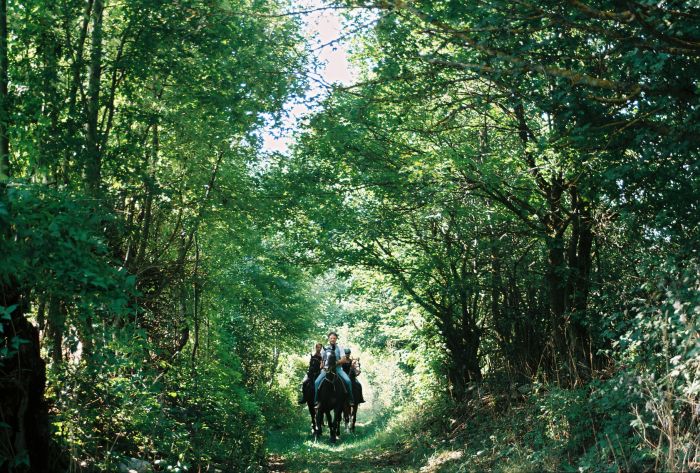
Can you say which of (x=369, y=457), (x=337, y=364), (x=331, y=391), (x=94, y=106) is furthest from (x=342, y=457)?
(x=94, y=106)

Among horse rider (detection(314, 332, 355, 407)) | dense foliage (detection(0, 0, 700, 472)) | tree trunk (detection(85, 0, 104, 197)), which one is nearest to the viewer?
dense foliage (detection(0, 0, 700, 472))

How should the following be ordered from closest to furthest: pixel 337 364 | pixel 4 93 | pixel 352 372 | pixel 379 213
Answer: pixel 4 93 → pixel 379 213 → pixel 337 364 → pixel 352 372

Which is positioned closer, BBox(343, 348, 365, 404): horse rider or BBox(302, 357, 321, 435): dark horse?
BBox(302, 357, 321, 435): dark horse

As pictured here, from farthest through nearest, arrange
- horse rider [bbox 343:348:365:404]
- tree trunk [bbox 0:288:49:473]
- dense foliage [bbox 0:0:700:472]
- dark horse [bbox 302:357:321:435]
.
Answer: horse rider [bbox 343:348:365:404] < dark horse [bbox 302:357:321:435] < dense foliage [bbox 0:0:700:472] < tree trunk [bbox 0:288:49:473]

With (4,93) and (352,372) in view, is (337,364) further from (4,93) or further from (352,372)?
(4,93)

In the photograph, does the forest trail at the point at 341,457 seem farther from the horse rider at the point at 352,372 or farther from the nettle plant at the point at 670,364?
the nettle plant at the point at 670,364

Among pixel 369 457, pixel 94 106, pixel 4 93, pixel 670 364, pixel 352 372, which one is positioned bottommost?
pixel 369 457

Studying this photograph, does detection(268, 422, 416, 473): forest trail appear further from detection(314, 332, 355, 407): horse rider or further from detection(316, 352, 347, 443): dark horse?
detection(314, 332, 355, 407): horse rider

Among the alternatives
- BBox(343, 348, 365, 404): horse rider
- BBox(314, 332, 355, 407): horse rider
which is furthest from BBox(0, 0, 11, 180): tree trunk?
BBox(343, 348, 365, 404): horse rider

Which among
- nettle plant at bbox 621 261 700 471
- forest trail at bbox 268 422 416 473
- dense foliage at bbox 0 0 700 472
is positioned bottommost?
forest trail at bbox 268 422 416 473

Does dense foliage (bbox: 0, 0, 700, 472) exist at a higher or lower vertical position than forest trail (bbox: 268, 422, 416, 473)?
higher

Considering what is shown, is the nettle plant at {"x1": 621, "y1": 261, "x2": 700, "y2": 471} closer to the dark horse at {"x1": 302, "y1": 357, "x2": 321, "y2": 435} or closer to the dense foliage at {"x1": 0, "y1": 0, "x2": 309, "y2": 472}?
the dense foliage at {"x1": 0, "y1": 0, "x2": 309, "y2": 472}

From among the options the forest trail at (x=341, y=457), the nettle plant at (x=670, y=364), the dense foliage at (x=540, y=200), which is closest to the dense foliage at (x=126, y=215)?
the forest trail at (x=341, y=457)

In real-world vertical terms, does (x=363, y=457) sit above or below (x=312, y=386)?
below
